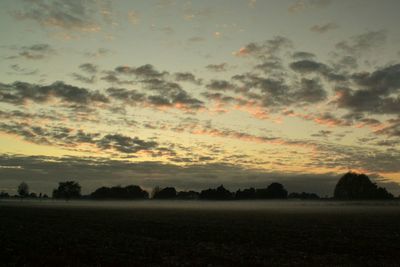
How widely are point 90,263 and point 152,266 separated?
3.51 m

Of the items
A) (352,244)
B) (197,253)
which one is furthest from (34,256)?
(352,244)

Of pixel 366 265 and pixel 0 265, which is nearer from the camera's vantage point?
pixel 0 265

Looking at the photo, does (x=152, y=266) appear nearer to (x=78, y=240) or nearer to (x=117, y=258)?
(x=117, y=258)

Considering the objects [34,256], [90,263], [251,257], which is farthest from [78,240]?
[251,257]

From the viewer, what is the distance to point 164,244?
117ft

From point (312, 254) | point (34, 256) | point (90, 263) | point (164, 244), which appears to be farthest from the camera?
point (164, 244)

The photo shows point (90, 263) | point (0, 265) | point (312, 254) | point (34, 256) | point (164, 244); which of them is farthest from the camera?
point (164, 244)

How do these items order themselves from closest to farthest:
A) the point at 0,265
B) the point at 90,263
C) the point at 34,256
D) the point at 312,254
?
the point at 0,265 < the point at 90,263 < the point at 34,256 < the point at 312,254

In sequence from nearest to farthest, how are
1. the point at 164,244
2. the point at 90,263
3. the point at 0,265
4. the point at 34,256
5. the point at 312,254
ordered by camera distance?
the point at 0,265
the point at 90,263
the point at 34,256
the point at 312,254
the point at 164,244

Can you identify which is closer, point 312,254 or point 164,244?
point 312,254

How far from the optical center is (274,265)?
25203mm

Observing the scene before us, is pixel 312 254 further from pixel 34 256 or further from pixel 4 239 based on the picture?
pixel 4 239

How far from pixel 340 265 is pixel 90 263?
1414cm

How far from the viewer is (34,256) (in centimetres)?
2680
